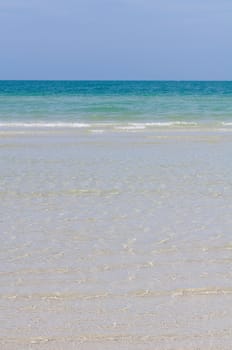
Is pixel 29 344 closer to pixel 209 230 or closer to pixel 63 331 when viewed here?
pixel 63 331

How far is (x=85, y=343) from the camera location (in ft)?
14.2

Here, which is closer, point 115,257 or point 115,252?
point 115,257

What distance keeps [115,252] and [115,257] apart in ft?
0.60

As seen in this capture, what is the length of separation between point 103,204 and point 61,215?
906mm

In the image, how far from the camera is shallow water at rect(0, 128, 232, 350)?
14.9ft

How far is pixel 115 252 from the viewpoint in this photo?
6.52 metres

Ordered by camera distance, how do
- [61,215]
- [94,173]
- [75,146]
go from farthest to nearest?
[75,146] < [94,173] < [61,215]

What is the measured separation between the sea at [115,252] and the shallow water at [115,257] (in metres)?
0.01

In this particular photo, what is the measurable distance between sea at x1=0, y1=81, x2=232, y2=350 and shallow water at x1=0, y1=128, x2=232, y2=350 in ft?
0.04

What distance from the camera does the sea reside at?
4551 millimetres

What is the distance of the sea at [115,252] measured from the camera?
4551 mm

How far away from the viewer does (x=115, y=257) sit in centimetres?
634

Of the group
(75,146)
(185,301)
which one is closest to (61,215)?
(185,301)

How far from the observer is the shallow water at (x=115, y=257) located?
4.55 m
